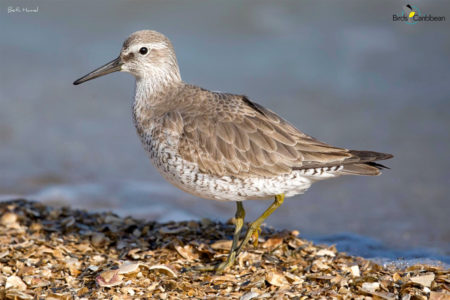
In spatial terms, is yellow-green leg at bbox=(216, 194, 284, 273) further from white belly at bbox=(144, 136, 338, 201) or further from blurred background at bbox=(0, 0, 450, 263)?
blurred background at bbox=(0, 0, 450, 263)

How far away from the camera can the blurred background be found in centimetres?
831

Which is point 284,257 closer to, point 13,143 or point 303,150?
point 303,150

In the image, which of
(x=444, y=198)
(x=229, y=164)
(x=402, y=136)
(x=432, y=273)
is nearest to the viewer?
(x=432, y=273)

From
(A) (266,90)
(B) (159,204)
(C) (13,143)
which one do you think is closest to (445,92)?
(A) (266,90)

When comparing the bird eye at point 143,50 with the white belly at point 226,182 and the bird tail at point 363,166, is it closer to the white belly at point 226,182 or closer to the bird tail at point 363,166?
the white belly at point 226,182

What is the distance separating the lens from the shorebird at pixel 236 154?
18.1 feet

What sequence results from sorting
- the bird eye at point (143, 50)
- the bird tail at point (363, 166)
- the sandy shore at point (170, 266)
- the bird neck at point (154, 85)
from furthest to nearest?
1. the bird eye at point (143, 50)
2. the bird neck at point (154, 85)
3. the bird tail at point (363, 166)
4. the sandy shore at point (170, 266)

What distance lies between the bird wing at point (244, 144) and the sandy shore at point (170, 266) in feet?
3.13

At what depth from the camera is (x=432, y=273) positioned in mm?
5145

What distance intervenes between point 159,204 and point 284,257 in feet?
9.98

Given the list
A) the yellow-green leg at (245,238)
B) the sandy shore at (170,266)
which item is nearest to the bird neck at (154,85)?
the sandy shore at (170,266)

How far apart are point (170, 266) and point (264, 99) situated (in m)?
5.98

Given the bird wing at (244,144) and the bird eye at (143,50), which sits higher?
the bird eye at (143,50)

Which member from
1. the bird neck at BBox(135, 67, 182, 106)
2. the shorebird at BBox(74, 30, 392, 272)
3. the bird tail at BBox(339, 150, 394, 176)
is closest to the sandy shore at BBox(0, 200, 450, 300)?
the shorebird at BBox(74, 30, 392, 272)
